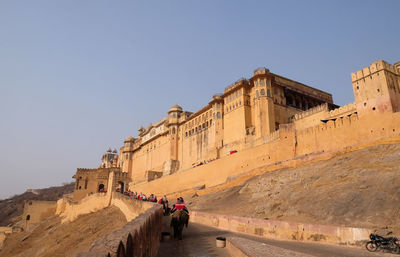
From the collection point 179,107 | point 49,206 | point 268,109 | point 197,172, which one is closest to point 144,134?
point 179,107

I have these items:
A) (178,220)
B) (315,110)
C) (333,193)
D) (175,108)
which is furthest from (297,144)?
(175,108)

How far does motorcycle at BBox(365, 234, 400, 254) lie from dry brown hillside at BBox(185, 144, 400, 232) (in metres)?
1.80

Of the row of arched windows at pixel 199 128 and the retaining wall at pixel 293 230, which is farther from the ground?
the row of arched windows at pixel 199 128

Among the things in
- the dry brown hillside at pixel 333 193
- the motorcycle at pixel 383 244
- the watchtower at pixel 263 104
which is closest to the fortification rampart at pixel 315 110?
the watchtower at pixel 263 104

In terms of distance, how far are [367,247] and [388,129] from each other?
11.6m

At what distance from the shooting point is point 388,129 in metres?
17.1

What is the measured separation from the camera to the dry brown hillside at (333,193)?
439 inches

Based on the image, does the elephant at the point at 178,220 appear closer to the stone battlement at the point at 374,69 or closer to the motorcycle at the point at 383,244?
the motorcycle at the point at 383,244

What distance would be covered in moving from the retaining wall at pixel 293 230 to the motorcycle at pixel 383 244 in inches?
20.4

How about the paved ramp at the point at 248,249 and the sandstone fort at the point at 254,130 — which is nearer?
the paved ramp at the point at 248,249

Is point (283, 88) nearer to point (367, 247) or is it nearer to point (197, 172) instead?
point (197, 172)

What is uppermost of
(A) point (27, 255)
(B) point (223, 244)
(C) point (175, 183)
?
(C) point (175, 183)

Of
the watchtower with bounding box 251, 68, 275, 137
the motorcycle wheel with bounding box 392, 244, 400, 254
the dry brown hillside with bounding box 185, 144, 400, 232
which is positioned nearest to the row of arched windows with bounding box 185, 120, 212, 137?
the watchtower with bounding box 251, 68, 275, 137

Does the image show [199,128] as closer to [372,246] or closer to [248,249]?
[372,246]
